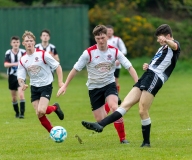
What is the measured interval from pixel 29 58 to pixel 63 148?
2.24 meters

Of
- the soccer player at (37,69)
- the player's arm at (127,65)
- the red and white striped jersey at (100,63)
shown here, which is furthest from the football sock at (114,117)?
the soccer player at (37,69)

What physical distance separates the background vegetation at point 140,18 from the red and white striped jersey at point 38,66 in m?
21.1

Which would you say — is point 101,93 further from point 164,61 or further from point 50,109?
point 164,61

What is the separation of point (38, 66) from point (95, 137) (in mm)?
1721

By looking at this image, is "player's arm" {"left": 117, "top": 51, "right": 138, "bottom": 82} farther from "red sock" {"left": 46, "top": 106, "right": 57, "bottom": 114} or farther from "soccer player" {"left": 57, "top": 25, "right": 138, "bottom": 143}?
"red sock" {"left": 46, "top": 106, "right": 57, "bottom": 114}

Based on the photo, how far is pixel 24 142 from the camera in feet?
36.9

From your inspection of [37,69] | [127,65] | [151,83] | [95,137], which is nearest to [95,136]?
[95,137]

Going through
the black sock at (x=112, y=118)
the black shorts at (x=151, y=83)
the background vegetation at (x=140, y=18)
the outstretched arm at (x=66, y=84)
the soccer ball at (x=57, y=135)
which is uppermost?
the black shorts at (x=151, y=83)

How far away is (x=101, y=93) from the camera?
436 inches

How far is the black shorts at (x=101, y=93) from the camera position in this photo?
10930mm

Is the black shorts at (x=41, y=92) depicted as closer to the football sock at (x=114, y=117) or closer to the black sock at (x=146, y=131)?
the football sock at (x=114, y=117)

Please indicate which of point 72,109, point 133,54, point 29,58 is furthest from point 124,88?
point 29,58

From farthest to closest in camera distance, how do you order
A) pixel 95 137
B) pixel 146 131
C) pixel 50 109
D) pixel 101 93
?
pixel 50 109 → pixel 95 137 → pixel 101 93 → pixel 146 131

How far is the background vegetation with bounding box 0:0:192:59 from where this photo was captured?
3316 cm
